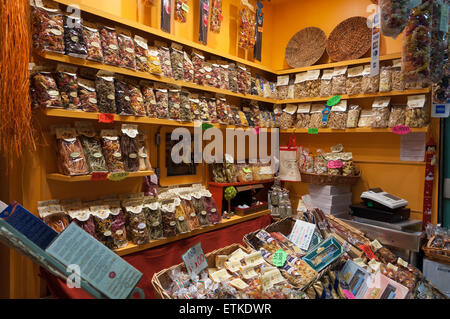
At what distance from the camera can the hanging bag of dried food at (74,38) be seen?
199 centimetres

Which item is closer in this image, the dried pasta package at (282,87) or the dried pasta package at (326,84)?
the dried pasta package at (326,84)

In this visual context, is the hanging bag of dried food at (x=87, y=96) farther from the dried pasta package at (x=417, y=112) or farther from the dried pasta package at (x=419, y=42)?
the dried pasta package at (x=417, y=112)

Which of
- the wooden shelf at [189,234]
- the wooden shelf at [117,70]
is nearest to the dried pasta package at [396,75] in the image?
the wooden shelf at [117,70]

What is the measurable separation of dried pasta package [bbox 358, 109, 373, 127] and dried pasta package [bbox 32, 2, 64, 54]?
2.81 meters

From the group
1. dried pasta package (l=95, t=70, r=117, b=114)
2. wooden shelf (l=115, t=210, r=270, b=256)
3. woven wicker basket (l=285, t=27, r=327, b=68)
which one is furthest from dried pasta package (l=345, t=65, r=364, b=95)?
dried pasta package (l=95, t=70, r=117, b=114)

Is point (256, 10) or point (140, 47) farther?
point (256, 10)

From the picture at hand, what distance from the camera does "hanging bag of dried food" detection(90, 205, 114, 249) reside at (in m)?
2.14

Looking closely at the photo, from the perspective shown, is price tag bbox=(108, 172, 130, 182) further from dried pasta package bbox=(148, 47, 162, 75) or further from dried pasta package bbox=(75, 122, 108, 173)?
dried pasta package bbox=(148, 47, 162, 75)

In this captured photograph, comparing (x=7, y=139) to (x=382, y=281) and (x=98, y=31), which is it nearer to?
(x=98, y=31)

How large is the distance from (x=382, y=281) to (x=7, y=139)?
2.32 metres

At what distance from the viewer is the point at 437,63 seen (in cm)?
192

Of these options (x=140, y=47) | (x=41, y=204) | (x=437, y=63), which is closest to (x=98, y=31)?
(x=140, y=47)

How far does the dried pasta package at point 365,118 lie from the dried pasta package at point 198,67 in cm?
173
